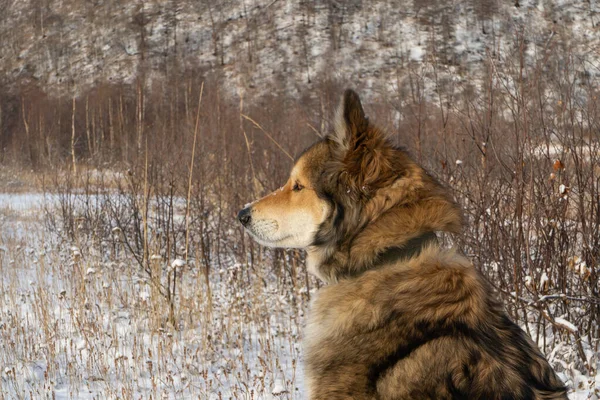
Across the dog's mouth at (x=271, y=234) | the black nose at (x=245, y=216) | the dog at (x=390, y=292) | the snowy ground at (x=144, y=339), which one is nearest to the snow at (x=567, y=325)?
the dog at (x=390, y=292)

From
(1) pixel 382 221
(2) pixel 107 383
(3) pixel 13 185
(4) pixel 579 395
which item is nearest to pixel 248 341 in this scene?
(2) pixel 107 383

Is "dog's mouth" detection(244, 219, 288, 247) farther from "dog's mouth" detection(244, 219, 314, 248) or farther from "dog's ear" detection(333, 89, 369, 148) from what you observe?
"dog's ear" detection(333, 89, 369, 148)

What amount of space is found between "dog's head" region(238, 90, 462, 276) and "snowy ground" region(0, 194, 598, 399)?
107 centimetres

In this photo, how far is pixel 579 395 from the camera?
13.6 ft

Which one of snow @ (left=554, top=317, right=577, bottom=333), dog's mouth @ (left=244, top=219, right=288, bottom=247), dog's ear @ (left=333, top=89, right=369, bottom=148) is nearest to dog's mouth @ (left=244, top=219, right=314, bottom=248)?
dog's mouth @ (left=244, top=219, right=288, bottom=247)

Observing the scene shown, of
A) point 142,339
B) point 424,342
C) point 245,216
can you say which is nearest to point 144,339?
point 142,339

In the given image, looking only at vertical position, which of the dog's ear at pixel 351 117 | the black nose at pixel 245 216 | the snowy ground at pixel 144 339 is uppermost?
the dog's ear at pixel 351 117

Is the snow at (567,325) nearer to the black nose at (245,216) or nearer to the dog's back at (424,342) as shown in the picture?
the dog's back at (424,342)

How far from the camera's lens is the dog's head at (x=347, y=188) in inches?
103

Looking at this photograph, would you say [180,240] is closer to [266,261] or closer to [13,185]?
[266,261]

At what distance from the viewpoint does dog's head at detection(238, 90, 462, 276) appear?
8.61 feet

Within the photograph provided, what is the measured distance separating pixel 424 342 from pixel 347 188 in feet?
2.65

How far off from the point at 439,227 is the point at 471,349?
548 millimetres

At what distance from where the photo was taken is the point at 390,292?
2.50 meters
